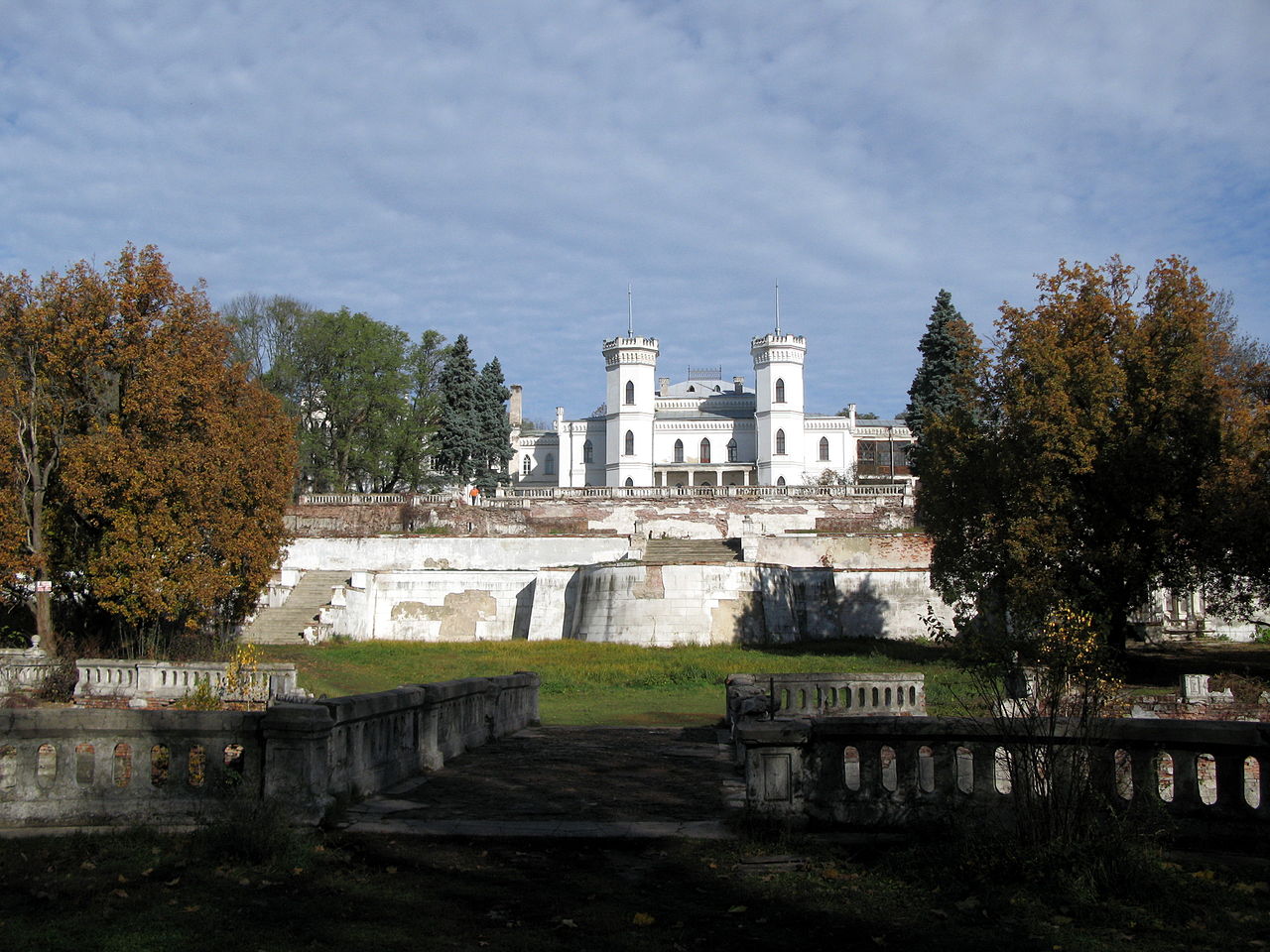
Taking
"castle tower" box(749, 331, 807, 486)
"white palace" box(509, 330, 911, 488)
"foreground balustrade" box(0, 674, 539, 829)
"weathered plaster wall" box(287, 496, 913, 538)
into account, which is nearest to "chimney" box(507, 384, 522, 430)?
"white palace" box(509, 330, 911, 488)

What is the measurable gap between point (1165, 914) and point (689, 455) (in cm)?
7108

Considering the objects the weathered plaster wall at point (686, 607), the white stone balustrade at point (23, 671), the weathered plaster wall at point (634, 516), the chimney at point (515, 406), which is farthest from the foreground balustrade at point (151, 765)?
the chimney at point (515, 406)

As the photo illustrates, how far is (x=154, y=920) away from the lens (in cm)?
548

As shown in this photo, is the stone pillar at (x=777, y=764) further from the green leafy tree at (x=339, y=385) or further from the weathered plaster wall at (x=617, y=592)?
the green leafy tree at (x=339, y=385)

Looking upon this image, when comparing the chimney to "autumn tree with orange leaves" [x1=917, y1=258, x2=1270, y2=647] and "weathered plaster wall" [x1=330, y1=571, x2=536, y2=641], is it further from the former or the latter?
"autumn tree with orange leaves" [x1=917, y1=258, x2=1270, y2=647]

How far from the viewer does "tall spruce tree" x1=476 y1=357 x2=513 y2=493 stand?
5712 centimetres

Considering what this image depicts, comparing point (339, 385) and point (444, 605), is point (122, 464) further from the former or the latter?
point (339, 385)

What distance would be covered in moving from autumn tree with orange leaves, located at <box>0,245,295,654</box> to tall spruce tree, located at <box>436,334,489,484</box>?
97.8 feet

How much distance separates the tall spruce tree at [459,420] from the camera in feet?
180

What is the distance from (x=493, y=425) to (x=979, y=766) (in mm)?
52268

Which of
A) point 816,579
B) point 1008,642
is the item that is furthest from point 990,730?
point 816,579

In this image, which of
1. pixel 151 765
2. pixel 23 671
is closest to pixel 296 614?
pixel 23 671

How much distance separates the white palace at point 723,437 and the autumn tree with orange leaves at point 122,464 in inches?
1967

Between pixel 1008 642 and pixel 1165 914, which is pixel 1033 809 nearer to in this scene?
pixel 1165 914
